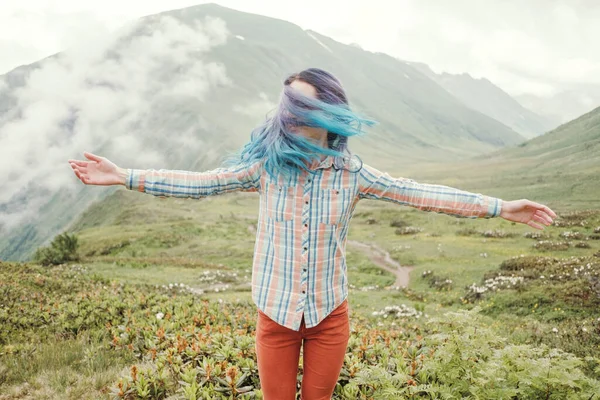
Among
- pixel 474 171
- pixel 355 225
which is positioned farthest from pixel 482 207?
pixel 474 171

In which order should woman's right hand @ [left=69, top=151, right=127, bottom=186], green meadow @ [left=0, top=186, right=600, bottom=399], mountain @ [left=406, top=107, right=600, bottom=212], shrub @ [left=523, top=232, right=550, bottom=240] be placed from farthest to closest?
mountain @ [left=406, top=107, right=600, bottom=212] < shrub @ [left=523, top=232, right=550, bottom=240] < green meadow @ [left=0, top=186, right=600, bottom=399] < woman's right hand @ [left=69, top=151, right=127, bottom=186]

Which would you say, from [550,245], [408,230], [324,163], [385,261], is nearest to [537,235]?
[550,245]

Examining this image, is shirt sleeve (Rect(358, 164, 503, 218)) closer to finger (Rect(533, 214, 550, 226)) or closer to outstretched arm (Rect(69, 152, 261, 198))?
finger (Rect(533, 214, 550, 226))

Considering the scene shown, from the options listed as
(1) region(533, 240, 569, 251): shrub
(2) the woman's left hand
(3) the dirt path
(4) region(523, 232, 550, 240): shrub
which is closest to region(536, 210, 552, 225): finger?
(2) the woman's left hand

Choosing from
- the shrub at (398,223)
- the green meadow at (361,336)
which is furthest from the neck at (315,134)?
the shrub at (398,223)

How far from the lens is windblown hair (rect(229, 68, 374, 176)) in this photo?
9.11 feet

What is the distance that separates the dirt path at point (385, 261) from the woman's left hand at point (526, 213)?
19.9 metres

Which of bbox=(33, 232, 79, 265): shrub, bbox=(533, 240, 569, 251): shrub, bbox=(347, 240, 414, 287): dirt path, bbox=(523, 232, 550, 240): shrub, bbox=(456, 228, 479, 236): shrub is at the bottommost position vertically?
bbox=(33, 232, 79, 265): shrub

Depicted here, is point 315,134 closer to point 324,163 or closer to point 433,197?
point 324,163

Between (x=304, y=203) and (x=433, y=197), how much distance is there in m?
0.94

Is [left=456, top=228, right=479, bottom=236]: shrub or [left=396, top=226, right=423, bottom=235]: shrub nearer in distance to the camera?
[left=456, top=228, right=479, bottom=236]: shrub

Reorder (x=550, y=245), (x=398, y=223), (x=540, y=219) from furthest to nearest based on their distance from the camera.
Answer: (x=398, y=223), (x=550, y=245), (x=540, y=219)

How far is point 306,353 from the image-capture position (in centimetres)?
306

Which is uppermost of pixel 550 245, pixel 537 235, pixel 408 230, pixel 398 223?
pixel 537 235
